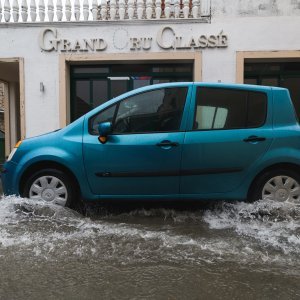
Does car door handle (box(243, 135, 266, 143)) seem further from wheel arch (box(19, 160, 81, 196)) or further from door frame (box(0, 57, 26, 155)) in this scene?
door frame (box(0, 57, 26, 155))

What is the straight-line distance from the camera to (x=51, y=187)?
513cm

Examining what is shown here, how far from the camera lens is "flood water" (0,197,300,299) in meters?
3.06

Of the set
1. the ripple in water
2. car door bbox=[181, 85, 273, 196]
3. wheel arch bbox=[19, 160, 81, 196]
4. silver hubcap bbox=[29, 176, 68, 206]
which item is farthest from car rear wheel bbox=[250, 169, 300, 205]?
silver hubcap bbox=[29, 176, 68, 206]

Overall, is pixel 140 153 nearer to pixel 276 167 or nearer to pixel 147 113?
pixel 147 113

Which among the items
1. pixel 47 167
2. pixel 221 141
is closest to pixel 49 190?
pixel 47 167

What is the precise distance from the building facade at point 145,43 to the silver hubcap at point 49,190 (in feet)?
17.9

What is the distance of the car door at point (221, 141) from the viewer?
500 cm

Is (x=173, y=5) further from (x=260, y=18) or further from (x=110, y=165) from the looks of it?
(x=110, y=165)

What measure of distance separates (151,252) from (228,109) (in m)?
2.19

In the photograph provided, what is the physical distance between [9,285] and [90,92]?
843cm

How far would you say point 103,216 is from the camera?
5.36 meters

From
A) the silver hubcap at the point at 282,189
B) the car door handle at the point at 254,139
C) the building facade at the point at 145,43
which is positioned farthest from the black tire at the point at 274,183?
the building facade at the point at 145,43

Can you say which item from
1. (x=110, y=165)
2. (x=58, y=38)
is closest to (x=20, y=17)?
(x=58, y=38)

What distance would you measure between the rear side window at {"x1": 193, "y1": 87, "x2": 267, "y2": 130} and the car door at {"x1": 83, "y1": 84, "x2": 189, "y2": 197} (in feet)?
0.71
